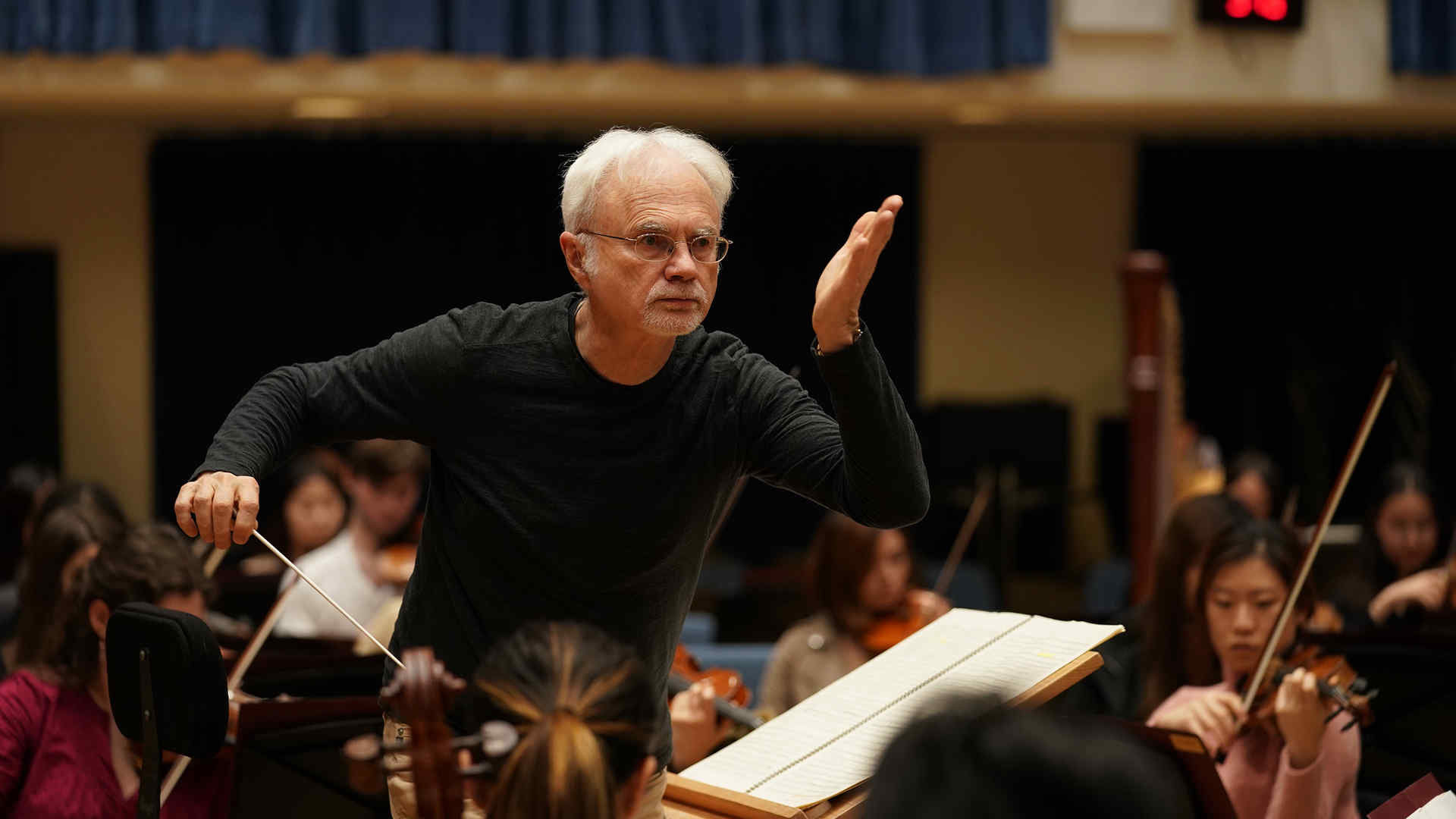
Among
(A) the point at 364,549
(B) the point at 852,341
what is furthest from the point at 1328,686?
(A) the point at 364,549

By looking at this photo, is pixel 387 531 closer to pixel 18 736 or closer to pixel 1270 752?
pixel 18 736

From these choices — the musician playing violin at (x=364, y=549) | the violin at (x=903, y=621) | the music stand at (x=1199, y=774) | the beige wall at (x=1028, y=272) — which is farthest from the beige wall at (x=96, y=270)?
the music stand at (x=1199, y=774)

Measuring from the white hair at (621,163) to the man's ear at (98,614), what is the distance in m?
0.96

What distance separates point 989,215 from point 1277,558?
17.8 feet

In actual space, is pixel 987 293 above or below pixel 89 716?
below

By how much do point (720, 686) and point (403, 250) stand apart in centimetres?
510

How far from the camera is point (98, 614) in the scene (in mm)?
2457

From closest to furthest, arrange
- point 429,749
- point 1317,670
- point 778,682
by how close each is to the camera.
Answer: point 429,749 → point 1317,670 → point 778,682

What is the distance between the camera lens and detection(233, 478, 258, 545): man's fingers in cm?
177

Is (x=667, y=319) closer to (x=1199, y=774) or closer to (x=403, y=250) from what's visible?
(x=1199, y=774)

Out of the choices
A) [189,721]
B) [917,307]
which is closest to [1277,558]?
[189,721]

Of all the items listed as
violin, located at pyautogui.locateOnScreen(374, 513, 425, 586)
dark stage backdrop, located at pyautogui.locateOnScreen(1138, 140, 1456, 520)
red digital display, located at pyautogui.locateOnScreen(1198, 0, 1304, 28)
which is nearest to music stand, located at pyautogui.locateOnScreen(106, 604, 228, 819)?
violin, located at pyautogui.locateOnScreen(374, 513, 425, 586)

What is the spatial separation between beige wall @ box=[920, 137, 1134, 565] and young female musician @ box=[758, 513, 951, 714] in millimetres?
4052

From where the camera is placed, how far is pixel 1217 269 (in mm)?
8148
